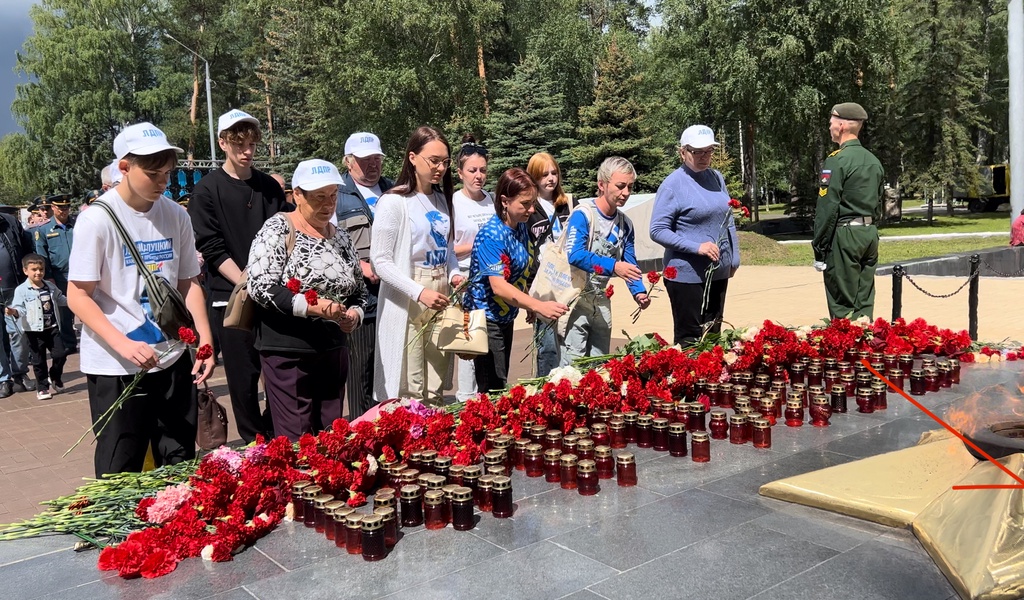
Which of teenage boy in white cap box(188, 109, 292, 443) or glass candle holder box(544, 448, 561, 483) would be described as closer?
glass candle holder box(544, 448, 561, 483)

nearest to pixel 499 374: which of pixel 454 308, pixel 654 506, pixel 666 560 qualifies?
pixel 454 308

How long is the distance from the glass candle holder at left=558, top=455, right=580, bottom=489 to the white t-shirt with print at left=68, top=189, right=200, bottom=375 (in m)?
1.62

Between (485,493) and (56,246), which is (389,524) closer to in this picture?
(485,493)

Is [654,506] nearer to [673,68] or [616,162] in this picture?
[616,162]

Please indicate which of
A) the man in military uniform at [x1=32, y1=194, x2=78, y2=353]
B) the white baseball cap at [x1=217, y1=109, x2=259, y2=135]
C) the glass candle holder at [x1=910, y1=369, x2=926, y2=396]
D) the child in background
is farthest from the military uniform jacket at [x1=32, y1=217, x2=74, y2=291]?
the glass candle holder at [x1=910, y1=369, x2=926, y2=396]

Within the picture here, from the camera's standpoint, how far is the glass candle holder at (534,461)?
3.44 metres

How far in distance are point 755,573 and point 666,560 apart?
26 cm

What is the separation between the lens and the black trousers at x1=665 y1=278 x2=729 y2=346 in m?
5.61

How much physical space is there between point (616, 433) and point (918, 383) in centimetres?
188

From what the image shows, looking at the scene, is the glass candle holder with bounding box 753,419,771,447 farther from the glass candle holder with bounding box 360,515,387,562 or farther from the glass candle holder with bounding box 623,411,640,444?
the glass candle holder with bounding box 360,515,387,562

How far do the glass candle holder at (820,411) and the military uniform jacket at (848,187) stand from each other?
2692mm

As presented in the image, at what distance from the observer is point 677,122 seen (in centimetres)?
3938

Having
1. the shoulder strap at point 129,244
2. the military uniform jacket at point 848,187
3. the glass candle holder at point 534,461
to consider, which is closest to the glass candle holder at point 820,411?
the glass candle holder at point 534,461

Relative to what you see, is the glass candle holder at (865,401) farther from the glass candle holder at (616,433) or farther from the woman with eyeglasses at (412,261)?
the woman with eyeglasses at (412,261)
